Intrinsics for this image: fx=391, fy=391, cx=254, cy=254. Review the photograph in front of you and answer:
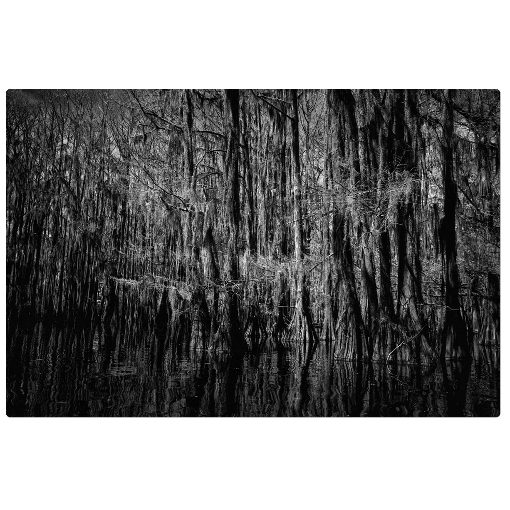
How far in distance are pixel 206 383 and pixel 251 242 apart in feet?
2.19

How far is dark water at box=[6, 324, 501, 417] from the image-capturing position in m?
1.67

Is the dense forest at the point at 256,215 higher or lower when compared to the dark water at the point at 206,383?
higher

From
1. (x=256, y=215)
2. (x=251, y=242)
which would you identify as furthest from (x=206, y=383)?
(x=256, y=215)

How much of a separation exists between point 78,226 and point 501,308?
195 cm

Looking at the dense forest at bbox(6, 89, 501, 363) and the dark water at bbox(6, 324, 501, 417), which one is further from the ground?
the dense forest at bbox(6, 89, 501, 363)

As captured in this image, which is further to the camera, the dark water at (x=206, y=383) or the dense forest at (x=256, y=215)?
the dense forest at (x=256, y=215)

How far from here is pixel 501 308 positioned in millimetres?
1724

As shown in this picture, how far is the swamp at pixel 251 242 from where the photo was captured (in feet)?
5.75

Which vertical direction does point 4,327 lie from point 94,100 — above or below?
below

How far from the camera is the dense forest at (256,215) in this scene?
5.82ft

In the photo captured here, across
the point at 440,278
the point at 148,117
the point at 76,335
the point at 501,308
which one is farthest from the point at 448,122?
the point at 76,335

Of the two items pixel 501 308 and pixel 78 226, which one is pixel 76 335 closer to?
pixel 78 226

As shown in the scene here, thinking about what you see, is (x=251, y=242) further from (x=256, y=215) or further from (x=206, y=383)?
(x=206, y=383)

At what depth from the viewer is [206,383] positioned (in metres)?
1.75
